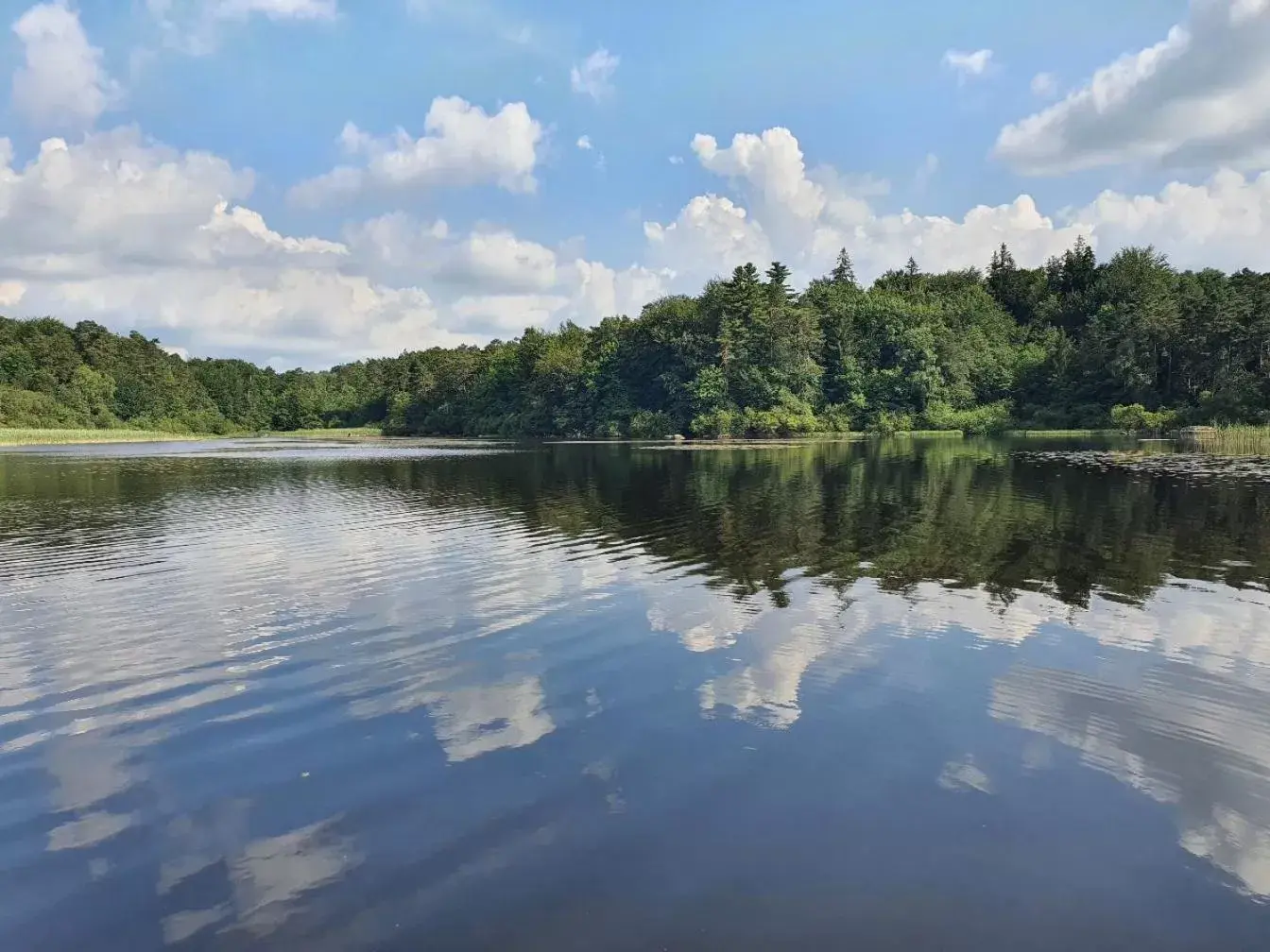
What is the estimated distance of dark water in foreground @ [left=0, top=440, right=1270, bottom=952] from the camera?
5.45 meters

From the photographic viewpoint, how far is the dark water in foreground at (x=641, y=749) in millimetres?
5449

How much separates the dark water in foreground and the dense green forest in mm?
76559

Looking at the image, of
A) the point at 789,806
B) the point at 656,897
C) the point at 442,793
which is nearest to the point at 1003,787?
the point at 789,806

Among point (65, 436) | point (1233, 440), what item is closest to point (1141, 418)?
point (1233, 440)

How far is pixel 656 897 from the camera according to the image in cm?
555

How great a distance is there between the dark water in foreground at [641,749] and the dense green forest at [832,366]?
7656cm

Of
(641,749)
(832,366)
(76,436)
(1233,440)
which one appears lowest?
(641,749)

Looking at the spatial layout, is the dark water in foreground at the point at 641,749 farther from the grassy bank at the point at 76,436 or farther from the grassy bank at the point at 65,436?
the grassy bank at the point at 76,436

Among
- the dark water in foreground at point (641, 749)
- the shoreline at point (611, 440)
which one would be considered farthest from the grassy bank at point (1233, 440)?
the dark water in foreground at point (641, 749)

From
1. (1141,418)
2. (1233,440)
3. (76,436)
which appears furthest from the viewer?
(76,436)

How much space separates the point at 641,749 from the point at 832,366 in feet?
332

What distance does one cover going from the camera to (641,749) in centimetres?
799

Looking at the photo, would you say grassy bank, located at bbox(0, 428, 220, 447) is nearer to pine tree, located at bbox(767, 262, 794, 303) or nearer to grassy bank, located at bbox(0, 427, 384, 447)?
grassy bank, located at bbox(0, 427, 384, 447)

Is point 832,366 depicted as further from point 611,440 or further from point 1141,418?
point 1141,418
